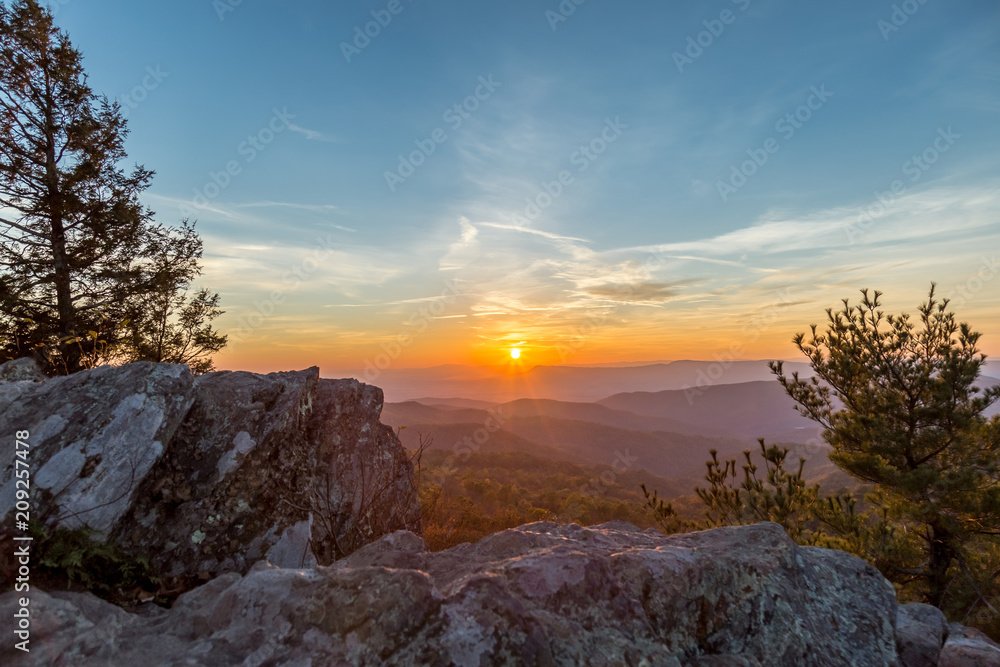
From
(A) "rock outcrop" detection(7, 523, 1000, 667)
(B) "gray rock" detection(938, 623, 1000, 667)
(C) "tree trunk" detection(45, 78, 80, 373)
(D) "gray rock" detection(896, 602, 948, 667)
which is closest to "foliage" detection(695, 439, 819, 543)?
(D) "gray rock" detection(896, 602, 948, 667)

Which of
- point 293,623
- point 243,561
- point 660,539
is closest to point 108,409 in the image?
point 243,561

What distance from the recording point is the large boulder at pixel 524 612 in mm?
2605

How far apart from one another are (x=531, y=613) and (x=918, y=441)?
1354 centimetres

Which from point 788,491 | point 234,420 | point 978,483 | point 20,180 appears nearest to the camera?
point 234,420

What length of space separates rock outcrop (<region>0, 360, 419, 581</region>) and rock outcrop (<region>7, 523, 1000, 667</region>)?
171cm

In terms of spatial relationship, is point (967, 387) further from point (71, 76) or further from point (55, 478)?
point (71, 76)

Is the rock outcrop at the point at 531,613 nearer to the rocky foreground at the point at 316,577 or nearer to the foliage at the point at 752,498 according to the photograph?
the rocky foreground at the point at 316,577

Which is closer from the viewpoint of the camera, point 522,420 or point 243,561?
point 243,561

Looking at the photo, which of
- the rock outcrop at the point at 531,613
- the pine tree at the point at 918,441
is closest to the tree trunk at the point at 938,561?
the pine tree at the point at 918,441

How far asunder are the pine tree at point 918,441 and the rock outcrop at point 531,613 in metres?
8.97

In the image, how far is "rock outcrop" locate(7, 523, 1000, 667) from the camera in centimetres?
261

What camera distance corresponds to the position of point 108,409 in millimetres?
5141

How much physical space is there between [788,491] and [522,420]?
441ft

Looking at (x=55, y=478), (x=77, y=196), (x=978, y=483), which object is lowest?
(x=978, y=483)
